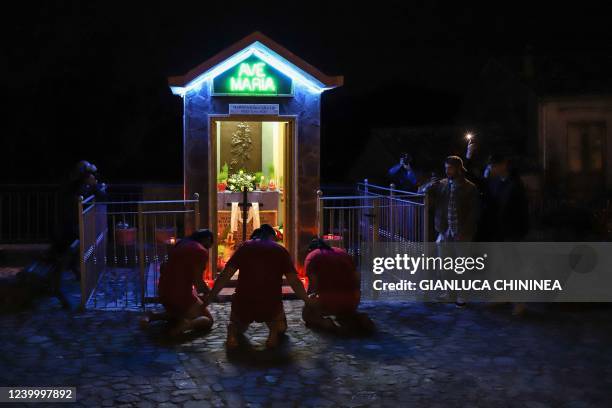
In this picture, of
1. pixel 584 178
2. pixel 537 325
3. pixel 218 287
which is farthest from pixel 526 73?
pixel 218 287

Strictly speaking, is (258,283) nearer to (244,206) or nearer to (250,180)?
(244,206)

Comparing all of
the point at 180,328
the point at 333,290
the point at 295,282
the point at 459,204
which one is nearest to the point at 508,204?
the point at 459,204

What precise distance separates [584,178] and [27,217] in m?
16.6

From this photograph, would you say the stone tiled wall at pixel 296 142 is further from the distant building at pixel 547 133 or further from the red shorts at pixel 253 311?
the distant building at pixel 547 133

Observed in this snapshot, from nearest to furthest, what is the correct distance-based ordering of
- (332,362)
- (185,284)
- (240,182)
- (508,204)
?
(332,362)
(185,284)
(508,204)
(240,182)

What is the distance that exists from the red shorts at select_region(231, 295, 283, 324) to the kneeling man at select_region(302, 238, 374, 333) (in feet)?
2.49

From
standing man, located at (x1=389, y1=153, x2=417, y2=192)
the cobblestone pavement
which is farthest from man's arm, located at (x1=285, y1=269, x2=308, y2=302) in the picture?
standing man, located at (x1=389, y1=153, x2=417, y2=192)

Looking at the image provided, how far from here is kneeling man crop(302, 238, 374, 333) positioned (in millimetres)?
9086

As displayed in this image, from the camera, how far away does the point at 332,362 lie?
25.2 ft

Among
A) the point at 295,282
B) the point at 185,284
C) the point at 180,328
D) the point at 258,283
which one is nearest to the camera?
the point at 258,283

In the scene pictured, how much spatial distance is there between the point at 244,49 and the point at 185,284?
4.25m

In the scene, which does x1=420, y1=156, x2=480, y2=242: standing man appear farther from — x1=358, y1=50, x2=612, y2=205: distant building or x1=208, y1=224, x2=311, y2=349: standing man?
x1=358, y1=50, x2=612, y2=205: distant building

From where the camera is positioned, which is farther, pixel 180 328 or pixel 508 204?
pixel 508 204

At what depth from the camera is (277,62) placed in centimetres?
1187
